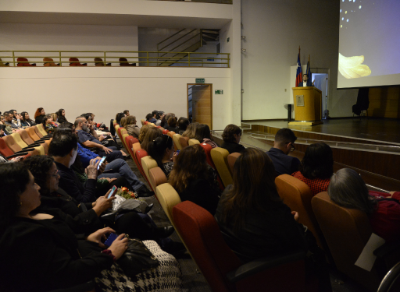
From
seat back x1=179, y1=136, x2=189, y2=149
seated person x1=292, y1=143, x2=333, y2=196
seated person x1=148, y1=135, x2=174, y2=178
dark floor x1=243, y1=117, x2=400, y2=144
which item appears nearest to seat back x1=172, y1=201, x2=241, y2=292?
seated person x1=292, y1=143, x2=333, y2=196

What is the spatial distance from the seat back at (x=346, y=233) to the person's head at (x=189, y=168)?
75cm

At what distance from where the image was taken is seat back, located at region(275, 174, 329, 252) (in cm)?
183

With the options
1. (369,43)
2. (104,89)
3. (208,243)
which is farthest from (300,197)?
(104,89)

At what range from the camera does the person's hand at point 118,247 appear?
1442mm

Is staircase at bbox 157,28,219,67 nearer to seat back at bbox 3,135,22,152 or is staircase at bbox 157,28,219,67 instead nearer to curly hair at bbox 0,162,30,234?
seat back at bbox 3,135,22,152

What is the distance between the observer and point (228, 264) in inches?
53.4

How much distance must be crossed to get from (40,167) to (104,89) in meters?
9.47

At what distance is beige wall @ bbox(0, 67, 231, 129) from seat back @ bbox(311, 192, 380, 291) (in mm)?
9630

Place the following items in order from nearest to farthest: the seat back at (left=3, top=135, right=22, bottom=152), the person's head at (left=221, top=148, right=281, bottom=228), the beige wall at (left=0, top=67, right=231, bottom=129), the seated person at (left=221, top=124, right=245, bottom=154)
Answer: the person's head at (left=221, top=148, right=281, bottom=228)
the seated person at (left=221, top=124, right=245, bottom=154)
the seat back at (left=3, top=135, right=22, bottom=152)
the beige wall at (left=0, top=67, right=231, bottom=129)

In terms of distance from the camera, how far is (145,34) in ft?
41.8

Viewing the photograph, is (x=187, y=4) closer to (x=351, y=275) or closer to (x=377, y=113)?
(x=377, y=113)

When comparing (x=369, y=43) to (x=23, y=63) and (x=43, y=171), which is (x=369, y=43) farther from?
(x=23, y=63)

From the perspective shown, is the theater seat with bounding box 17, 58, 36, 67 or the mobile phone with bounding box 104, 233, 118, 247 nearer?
the mobile phone with bounding box 104, 233, 118, 247

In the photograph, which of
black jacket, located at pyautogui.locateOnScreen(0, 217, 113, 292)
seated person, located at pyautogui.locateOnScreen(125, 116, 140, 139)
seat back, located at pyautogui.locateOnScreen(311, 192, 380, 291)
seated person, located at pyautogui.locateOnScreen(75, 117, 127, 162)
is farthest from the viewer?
seated person, located at pyautogui.locateOnScreen(125, 116, 140, 139)
